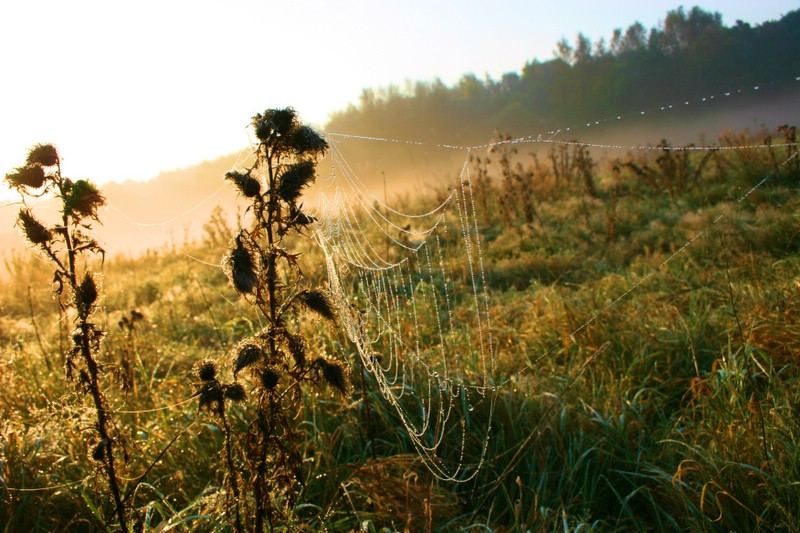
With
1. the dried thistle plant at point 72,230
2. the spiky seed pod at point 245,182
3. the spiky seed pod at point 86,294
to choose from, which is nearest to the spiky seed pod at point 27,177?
the dried thistle plant at point 72,230

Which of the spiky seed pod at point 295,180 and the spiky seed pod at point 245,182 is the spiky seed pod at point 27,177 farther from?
the spiky seed pod at point 295,180

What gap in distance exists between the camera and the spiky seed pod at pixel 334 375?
6.04 ft

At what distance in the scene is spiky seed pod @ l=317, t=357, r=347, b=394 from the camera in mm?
1842

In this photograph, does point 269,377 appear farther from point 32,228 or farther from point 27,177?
point 27,177

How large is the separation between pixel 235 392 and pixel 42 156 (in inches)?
33.7

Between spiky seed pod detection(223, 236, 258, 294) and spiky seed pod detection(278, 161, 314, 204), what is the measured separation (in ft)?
0.62

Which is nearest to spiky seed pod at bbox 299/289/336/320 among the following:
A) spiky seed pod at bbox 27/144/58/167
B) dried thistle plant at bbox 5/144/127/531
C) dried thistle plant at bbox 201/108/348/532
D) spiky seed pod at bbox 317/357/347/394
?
dried thistle plant at bbox 201/108/348/532

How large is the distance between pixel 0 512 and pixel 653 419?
2908mm

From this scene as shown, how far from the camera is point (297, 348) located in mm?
1812

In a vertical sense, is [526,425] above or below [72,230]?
Answer: below

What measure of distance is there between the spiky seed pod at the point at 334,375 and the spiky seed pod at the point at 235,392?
227mm

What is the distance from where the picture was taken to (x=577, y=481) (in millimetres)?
2799

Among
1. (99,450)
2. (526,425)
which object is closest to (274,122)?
(99,450)

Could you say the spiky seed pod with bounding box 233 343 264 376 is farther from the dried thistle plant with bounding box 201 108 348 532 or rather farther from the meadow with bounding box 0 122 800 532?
the meadow with bounding box 0 122 800 532
